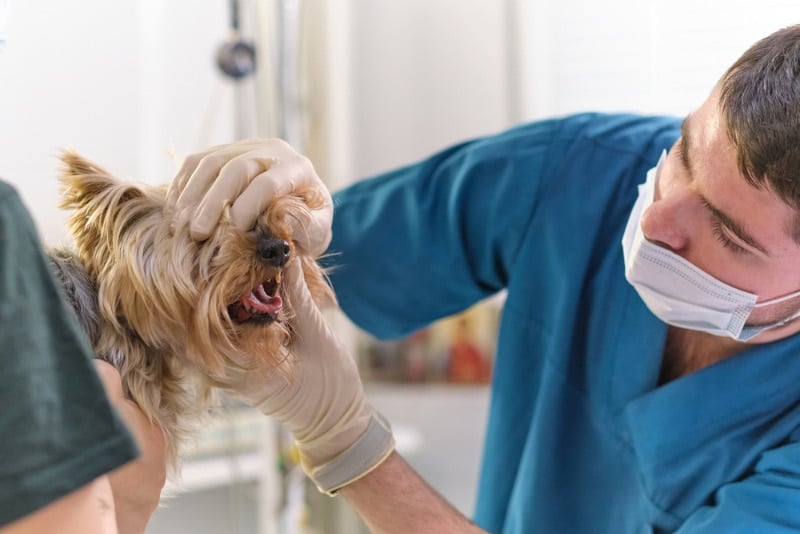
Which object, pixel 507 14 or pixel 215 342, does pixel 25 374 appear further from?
pixel 507 14

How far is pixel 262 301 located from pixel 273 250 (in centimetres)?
8

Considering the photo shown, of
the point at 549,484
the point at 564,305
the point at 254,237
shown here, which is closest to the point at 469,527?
the point at 549,484

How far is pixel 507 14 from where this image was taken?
2168mm

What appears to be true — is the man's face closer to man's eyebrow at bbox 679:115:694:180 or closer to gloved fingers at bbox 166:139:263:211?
man's eyebrow at bbox 679:115:694:180

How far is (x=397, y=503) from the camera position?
40.6 inches

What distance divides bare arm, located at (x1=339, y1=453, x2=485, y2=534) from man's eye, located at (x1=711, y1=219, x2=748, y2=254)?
0.45m

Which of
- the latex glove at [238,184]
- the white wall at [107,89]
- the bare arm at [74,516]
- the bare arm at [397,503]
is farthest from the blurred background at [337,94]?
the bare arm at [74,516]

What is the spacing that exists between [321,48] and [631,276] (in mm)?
1268

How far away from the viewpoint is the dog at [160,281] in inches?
32.9

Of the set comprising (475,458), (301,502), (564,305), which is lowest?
(475,458)

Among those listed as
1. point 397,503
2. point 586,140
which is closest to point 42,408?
point 397,503

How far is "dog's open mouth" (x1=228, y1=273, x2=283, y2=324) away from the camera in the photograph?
34.0 inches

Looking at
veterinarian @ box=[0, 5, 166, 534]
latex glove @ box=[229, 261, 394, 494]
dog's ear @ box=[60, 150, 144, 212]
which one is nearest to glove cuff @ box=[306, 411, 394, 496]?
latex glove @ box=[229, 261, 394, 494]

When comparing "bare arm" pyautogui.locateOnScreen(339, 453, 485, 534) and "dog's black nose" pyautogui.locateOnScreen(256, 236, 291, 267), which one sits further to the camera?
"bare arm" pyautogui.locateOnScreen(339, 453, 485, 534)
